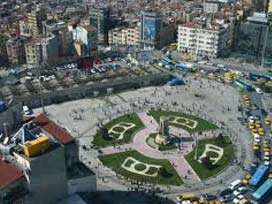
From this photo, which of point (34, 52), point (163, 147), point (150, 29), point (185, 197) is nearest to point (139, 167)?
point (163, 147)

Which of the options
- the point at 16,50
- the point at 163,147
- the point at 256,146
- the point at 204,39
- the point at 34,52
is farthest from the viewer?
the point at 204,39

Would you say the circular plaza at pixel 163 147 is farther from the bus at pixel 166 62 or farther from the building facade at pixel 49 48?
the building facade at pixel 49 48

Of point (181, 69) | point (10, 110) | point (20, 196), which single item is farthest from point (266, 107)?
point (20, 196)

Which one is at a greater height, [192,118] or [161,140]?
[192,118]

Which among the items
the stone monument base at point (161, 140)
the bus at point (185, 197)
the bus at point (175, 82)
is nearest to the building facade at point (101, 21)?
the bus at point (175, 82)

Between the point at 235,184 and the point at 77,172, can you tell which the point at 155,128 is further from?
the point at 77,172

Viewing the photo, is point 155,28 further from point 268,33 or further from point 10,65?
point 10,65
